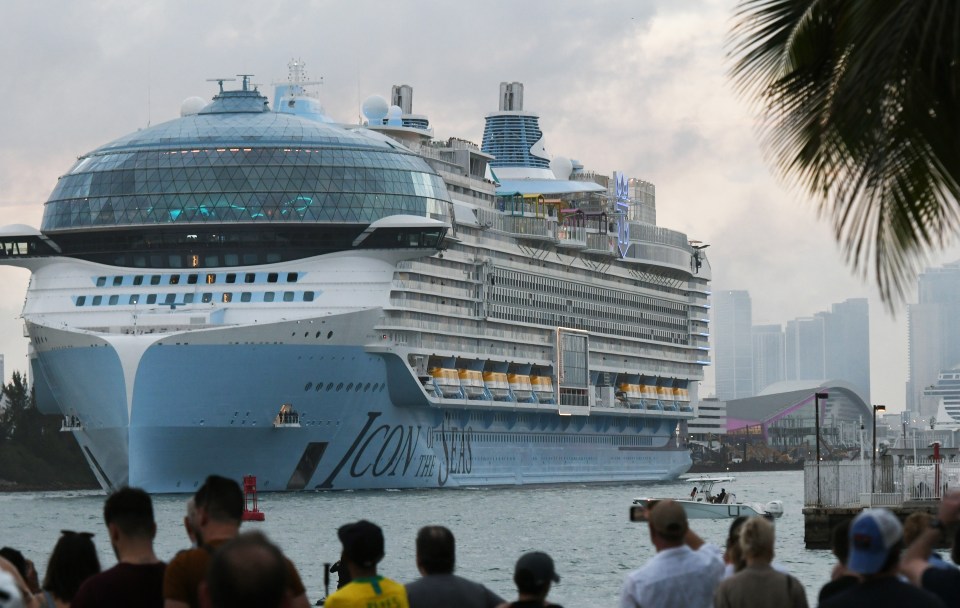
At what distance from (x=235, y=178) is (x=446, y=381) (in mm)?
14263

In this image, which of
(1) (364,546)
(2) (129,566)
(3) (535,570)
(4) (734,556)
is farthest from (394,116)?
(2) (129,566)

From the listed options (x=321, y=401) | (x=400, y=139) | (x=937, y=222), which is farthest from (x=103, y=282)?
(x=937, y=222)

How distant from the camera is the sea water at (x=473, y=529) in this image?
43969mm

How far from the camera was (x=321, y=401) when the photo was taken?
266ft

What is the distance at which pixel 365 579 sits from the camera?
11906 mm

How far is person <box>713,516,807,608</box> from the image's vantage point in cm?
1223

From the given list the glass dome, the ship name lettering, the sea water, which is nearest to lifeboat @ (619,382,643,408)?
the sea water

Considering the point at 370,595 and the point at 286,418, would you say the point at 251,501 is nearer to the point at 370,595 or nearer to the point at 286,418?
the point at 286,418

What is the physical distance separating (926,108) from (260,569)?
6.97 m

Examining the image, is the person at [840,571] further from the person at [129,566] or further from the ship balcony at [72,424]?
the ship balcony at [72,424]

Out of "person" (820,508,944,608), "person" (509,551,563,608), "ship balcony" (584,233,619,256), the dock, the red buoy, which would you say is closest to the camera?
"person" (820,508,944,608)

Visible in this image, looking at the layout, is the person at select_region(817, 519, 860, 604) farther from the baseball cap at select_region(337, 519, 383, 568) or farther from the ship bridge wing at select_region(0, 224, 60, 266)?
the ship bridge wing at select_region(0, 224, 60, 266)

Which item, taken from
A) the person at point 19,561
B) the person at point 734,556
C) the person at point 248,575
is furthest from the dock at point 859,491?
the person at point 248,575

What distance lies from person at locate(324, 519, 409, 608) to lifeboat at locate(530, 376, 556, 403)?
292 feet
